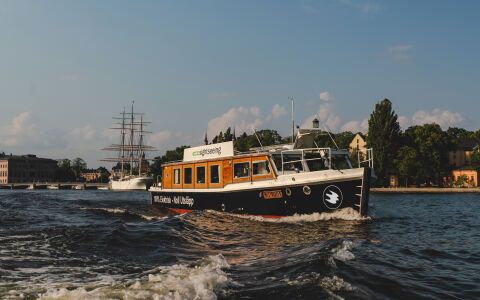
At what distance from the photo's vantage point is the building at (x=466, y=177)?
267 feet

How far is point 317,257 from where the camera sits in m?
11.1

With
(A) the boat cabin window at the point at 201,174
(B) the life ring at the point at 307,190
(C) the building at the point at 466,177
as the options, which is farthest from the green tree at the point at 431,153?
(B) the life ring at the point at 307,190

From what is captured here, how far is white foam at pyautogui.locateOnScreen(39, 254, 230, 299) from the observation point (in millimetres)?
7820

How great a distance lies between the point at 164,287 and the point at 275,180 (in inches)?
517

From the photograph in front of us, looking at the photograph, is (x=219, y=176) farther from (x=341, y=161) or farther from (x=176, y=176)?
(x=341, y=161)

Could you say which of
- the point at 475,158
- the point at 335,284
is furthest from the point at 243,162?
the point at 475,158

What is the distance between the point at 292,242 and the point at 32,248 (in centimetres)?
769

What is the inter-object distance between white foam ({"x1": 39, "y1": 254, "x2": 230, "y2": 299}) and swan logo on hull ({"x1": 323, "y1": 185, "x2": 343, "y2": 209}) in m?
11.2

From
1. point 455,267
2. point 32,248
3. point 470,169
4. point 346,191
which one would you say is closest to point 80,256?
point 32,248

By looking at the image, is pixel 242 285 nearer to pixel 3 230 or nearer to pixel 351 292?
pixel 351 292

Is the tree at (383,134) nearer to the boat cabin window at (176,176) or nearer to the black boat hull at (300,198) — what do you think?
the boat cabin window at (176,176)

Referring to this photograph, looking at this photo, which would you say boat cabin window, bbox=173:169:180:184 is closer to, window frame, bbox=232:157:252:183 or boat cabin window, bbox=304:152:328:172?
window frame, bbox=232:157:252:183

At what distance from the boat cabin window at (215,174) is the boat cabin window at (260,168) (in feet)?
8.57

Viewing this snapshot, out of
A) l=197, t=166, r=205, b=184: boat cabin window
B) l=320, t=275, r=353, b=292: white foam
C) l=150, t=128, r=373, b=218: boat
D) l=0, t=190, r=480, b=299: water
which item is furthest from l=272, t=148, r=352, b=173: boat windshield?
l=320, t=275, r=353, b=292: white foam
